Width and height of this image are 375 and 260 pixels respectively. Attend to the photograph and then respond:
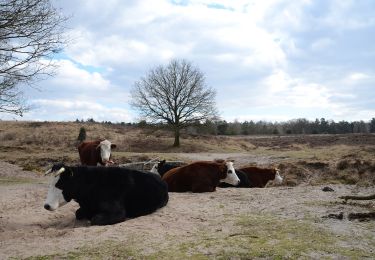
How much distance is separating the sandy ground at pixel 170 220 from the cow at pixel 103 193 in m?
0.31

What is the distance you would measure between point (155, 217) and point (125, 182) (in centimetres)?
119

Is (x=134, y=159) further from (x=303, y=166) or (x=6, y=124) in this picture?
(x=6, y=124)

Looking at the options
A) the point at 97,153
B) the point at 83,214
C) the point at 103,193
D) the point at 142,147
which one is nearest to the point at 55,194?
the point at 83,214

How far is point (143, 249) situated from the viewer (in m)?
6.87

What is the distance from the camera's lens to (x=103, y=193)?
9.93m

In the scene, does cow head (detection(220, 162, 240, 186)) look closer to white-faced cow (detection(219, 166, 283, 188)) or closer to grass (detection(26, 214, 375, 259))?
white-faced cow (detection(219, 166, 283, 188))

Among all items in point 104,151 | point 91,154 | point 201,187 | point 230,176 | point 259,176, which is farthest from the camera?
point 259,176

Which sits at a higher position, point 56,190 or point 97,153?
point 97,153

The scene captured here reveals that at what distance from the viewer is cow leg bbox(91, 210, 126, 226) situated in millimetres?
9133

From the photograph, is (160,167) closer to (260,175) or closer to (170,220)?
(260,175)

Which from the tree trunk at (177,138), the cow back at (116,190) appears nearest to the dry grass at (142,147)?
the tree trunk at (177,138)

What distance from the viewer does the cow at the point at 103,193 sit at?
9562 millimetres

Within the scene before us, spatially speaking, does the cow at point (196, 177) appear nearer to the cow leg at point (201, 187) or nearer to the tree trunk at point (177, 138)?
the cow leg at point (201, 187)

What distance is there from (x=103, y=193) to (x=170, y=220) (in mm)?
1729
